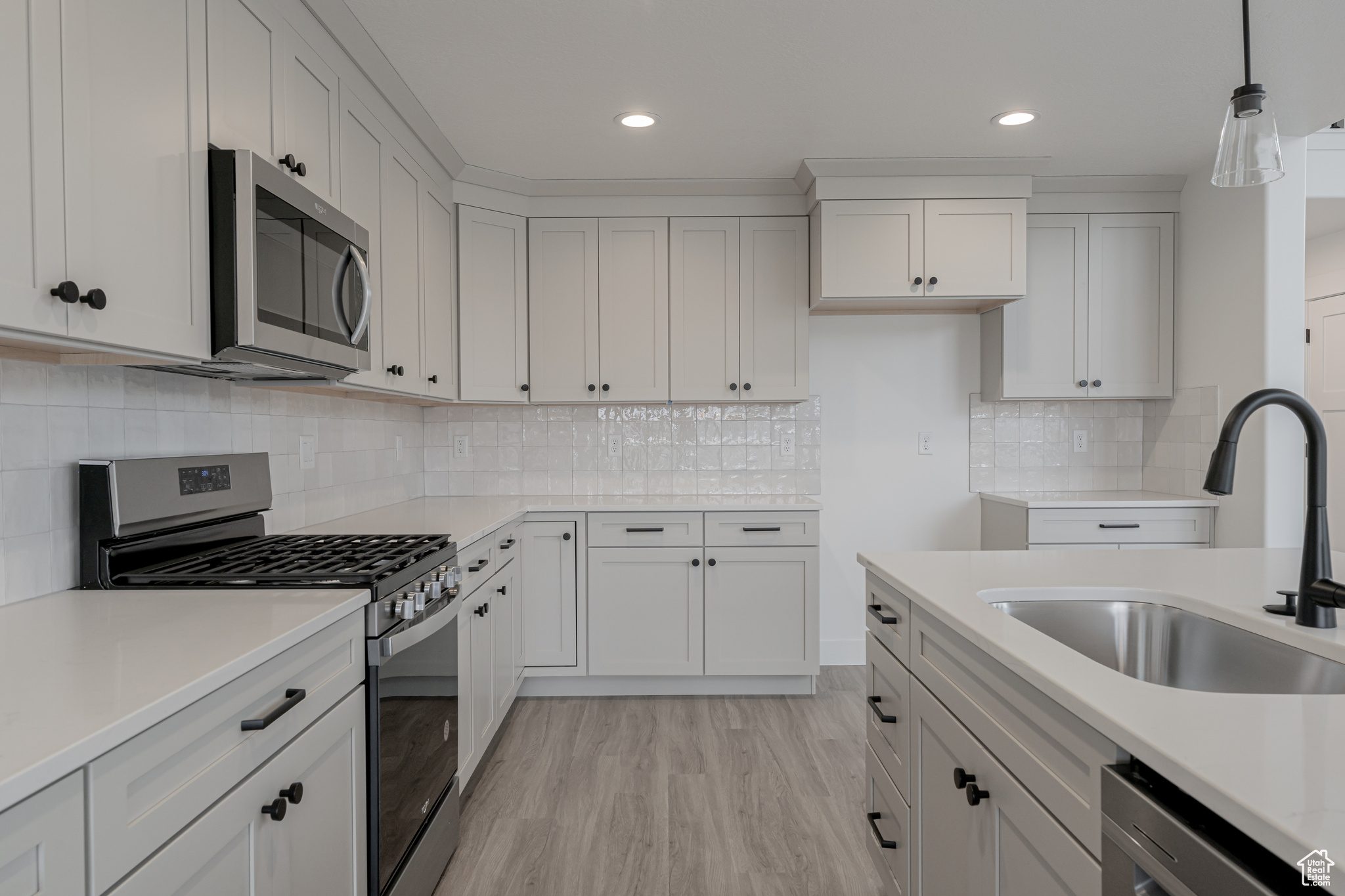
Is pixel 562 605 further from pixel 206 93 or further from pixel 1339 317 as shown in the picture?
pixel 1339 317

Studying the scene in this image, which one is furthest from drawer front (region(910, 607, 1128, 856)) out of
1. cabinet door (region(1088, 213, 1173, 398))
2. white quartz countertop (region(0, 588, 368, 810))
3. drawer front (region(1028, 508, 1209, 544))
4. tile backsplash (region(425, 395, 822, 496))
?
cabinet door (region(1088, 213, 1173, 398))

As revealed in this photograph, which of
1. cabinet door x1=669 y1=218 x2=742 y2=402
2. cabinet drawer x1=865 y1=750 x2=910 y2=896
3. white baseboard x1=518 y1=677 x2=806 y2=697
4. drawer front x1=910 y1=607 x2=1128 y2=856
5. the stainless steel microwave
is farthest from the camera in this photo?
cabinet door x1=669 y1=218 x2=742 y2=402

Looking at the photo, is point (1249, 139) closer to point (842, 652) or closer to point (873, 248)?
point (873, 248)

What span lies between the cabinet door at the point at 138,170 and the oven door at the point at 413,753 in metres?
0.77

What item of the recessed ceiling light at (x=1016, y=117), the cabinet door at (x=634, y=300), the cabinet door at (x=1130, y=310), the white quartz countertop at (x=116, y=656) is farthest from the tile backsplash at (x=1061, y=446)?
the white quartz countertop at (x=116, y=656)

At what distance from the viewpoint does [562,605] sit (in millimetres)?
3336

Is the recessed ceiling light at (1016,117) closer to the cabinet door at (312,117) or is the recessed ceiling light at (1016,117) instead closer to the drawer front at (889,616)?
the drawer front at (889,616)

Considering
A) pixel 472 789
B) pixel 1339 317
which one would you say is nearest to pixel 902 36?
pixel 472 789

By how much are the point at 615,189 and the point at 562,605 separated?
6.54 ft

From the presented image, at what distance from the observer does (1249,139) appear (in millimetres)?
1337

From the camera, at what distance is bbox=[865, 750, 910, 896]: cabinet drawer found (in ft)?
5.37

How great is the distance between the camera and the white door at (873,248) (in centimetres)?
328

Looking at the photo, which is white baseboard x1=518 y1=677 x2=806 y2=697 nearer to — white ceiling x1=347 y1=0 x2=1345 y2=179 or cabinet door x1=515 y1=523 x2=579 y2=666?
cabinet door x1=515 y1=523 x2=579 y2=666

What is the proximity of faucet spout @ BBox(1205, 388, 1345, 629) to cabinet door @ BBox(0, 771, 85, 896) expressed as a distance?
155 cm
